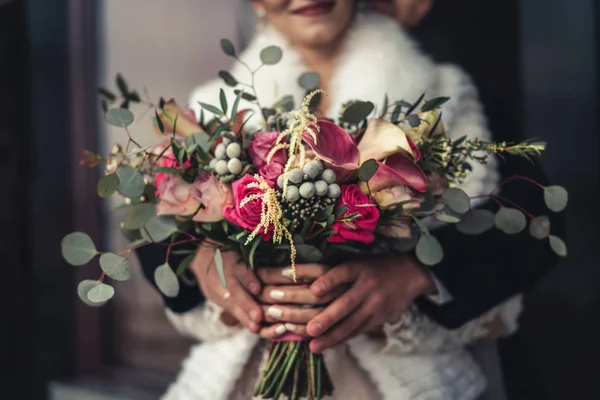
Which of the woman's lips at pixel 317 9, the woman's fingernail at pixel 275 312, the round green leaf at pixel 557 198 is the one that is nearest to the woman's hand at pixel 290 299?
the woman's fingernail at pixel 275 312

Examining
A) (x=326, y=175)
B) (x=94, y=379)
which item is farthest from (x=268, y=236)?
(x=94, y=379)

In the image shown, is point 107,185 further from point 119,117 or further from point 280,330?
point 280,330

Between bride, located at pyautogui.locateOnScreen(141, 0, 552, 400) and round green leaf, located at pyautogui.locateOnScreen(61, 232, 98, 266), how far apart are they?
0.56 feet

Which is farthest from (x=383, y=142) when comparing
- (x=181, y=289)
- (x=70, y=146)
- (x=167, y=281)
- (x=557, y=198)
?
(x=70, y=146)

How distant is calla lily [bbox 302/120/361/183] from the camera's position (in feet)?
2.44

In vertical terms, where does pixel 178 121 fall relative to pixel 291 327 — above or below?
above

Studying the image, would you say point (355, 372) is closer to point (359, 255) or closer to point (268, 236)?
point (359, 255)

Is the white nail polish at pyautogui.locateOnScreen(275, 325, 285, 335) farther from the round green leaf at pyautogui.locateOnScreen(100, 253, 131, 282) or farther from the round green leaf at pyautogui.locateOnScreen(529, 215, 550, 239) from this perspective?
the round green leaf at pyautogui.locateOnScreen(529, 215, 550, 239)

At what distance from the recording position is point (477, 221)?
85cm

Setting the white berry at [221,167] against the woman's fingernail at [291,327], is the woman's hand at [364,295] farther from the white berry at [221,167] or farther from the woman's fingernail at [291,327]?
the white berry at [221,167]

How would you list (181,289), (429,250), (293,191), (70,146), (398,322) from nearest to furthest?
(293,191) < (429,250) < (398,322) < (181,289) < (70,146)

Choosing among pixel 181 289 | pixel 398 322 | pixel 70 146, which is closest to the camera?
pixel 398 322

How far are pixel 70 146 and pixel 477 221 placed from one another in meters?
1.37

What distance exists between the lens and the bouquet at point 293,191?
734mm
